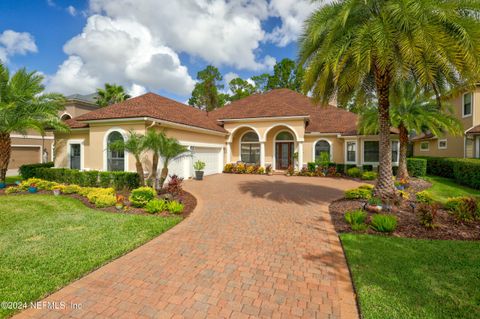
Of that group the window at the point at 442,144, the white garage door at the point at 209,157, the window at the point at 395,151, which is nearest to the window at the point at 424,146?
the window at the point at 442,144

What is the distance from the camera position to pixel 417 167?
17406mm

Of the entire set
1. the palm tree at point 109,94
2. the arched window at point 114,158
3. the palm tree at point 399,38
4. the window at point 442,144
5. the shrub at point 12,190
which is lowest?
the shrub at point 12,190

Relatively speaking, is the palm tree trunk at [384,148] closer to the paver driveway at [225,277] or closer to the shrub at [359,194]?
the shrub at [359,194]

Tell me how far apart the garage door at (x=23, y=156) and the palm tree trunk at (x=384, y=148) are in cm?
3277

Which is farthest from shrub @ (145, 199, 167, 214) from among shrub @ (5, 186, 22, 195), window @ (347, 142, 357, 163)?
window @ (347, 142, 357, 163)

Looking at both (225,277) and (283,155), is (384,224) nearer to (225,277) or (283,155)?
(225,277)

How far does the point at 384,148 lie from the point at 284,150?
42.9 feet

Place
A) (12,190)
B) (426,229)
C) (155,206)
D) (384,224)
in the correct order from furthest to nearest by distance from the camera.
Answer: (12,190), (155,206), (426,229), (384,224)

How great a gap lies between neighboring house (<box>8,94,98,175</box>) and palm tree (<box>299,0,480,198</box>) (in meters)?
26.4

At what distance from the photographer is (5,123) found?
12.0 meters

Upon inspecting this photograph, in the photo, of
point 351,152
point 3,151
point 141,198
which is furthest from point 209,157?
point 3,151

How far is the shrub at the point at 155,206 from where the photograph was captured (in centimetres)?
829

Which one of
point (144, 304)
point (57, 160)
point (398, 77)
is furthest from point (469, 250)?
point (57, 160)

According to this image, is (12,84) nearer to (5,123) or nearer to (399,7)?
(5,123)
